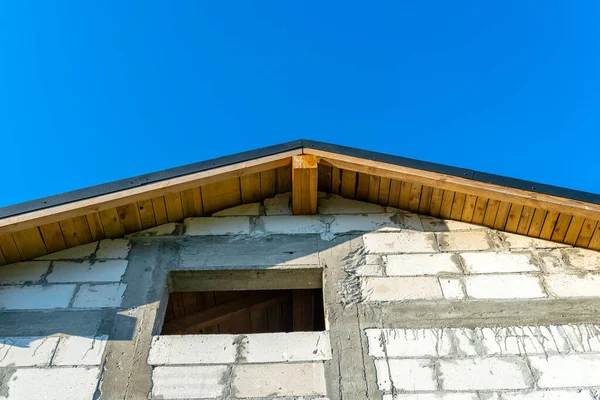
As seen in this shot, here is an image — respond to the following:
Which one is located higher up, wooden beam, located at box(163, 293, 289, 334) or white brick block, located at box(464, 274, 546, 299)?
white brick block, located at box(464, 274, 546, 299)

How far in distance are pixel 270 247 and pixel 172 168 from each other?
3.01ft

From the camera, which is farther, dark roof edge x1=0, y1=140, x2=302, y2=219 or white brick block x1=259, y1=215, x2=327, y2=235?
white brick block x1=259, y1=215, x2=327, y2=235

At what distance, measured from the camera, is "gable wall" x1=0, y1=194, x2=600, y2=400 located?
10.3ft

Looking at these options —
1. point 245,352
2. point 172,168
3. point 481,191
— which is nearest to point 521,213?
point 481,191

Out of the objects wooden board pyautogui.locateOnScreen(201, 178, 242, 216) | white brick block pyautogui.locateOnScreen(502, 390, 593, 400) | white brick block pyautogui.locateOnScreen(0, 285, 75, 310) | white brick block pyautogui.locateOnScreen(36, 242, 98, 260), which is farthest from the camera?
wooden board pyautogui.locateOnScreen(201, 178, 242, 216)

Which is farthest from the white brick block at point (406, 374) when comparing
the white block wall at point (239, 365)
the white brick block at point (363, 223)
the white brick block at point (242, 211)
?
the white brick block at point (242, 211)

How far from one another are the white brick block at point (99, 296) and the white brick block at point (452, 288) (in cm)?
214

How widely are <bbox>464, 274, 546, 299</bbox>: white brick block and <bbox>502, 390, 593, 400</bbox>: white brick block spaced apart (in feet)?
2.29

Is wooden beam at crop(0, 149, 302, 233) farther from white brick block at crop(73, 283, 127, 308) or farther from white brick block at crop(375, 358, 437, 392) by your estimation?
white brick block at crop(375, 358, 437, 392)

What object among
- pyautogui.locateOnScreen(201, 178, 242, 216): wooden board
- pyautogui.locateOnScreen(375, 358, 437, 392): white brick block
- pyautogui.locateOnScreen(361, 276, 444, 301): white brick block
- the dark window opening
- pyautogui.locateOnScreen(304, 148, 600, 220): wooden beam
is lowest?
the dark window opening

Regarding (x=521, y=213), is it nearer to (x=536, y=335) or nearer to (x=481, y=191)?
(x=481, y=191)

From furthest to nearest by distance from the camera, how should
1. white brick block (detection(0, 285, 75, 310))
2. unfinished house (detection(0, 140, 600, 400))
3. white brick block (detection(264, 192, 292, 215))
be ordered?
white brick block (detection(264, 192, 292, 215)) → white brick block (detection(0, 285, 75, 310)) → unfinished house (detection(0, 140, 600, 400))

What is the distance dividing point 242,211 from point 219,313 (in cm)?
105

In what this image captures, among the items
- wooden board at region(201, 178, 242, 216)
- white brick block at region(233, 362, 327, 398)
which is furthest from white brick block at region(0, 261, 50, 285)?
white brick block at region(233, 362, 327, 398)
